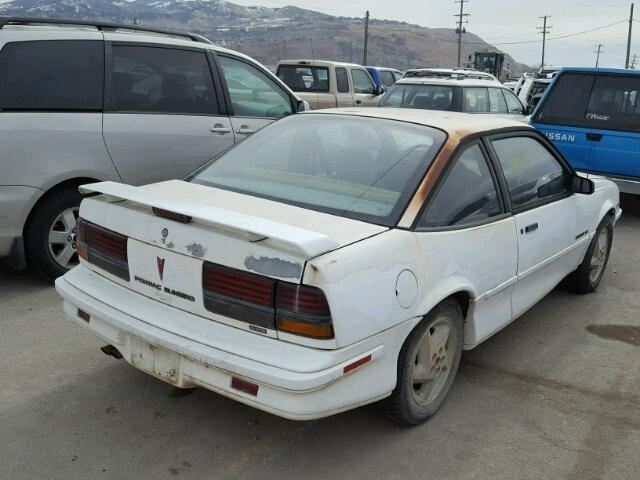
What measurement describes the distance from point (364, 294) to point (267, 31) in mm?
138566

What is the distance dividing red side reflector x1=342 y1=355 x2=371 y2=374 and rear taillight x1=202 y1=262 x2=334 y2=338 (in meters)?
0.15

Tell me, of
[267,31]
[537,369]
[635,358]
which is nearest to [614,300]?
[635,358]

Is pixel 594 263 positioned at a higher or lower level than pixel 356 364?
lower

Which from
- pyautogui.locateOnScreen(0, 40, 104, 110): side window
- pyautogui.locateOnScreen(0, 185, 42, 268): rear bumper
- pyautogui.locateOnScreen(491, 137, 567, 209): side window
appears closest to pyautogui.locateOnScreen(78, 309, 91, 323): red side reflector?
pyautogui.locateOnScreen(0, 185, 42, 268): rear bumper

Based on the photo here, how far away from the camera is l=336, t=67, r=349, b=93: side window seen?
14273 millimetres

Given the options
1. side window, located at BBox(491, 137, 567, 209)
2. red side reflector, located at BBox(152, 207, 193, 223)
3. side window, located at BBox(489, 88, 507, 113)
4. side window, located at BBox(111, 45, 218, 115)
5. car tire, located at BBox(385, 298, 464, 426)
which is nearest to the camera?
red side reflector, located at BBox(152, 207, 193, 223)

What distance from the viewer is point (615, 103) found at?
7.84 metres

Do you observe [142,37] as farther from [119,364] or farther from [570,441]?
[570,441]

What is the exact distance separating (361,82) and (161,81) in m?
10.3

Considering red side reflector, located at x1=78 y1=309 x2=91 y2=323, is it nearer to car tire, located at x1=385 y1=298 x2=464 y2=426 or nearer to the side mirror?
car tire, located at x1=385 y1=298 x2=464 y2=426

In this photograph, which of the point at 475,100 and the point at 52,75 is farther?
the point at 475,100

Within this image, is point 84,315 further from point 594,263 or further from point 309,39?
point 309,39

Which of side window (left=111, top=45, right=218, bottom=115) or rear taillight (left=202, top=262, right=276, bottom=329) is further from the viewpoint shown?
side window (left=111, top=45, right=218, bottom=115)

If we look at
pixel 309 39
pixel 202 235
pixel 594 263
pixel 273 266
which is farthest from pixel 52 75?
pixel 309 39
